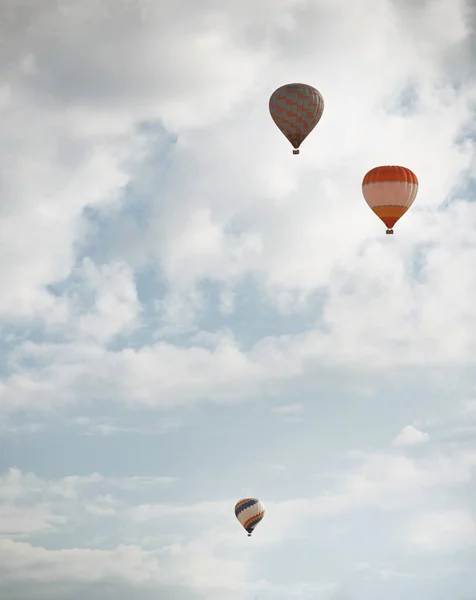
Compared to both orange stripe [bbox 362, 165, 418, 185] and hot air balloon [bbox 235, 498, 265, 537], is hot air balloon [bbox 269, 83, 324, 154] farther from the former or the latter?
hot air balloon [bbox 235, 498, 265, 537]

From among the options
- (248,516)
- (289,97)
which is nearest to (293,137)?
(289,97)

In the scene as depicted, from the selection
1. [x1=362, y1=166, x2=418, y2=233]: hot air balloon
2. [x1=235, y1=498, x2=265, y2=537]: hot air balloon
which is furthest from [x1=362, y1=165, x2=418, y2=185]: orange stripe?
[x1=235, y1=498, x2=265, y2=537]: hot air balloon

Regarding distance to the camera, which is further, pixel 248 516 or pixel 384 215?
pixel 248 516

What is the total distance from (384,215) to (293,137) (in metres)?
13.0

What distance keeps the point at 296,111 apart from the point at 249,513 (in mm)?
65869

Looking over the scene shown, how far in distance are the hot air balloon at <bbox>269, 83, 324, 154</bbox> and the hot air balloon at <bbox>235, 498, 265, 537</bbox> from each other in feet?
204

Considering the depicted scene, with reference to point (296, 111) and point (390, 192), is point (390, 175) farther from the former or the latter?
point (296, 111)

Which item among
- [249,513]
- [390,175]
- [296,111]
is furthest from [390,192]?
[249,513]

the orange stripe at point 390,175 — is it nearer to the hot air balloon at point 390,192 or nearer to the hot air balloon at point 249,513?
the hot air balloon at point 390,192

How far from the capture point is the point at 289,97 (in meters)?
130

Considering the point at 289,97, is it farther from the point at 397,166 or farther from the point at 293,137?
the point at 397,166

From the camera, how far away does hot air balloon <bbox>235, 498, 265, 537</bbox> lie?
17262 cm

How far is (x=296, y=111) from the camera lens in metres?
129

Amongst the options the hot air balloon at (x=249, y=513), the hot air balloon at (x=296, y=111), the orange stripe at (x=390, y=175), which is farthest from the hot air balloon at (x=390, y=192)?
the hot air balloon at (x=249, y=513)
